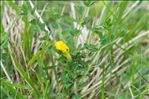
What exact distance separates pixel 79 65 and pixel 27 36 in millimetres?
307

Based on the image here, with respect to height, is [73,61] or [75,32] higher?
[75,32]

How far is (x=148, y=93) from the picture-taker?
156cm

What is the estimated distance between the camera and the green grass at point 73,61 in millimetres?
1521

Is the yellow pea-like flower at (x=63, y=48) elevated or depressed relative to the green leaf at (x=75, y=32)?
depressed

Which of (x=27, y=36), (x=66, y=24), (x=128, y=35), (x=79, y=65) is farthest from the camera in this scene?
(x=66, y=24)

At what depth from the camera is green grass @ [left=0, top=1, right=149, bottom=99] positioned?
59.9 inches

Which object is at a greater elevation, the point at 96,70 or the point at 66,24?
the point at 66,24

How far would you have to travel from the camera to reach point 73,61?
1521mm

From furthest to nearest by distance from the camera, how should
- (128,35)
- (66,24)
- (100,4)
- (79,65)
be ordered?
(100,4) → (66,24) → (128,35) → (79,65)

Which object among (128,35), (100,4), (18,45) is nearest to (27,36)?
(18,45)

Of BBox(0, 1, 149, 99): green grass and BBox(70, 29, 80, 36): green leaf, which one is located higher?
BBox(70, 29, 80, 36): green leaf

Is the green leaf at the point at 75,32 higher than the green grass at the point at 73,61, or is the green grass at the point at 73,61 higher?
the green leaf at the point at 75,32

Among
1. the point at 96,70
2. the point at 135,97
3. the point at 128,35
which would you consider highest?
the point at 128,35

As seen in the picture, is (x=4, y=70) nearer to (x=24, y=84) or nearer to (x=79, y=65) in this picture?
(x=24, y=84)
